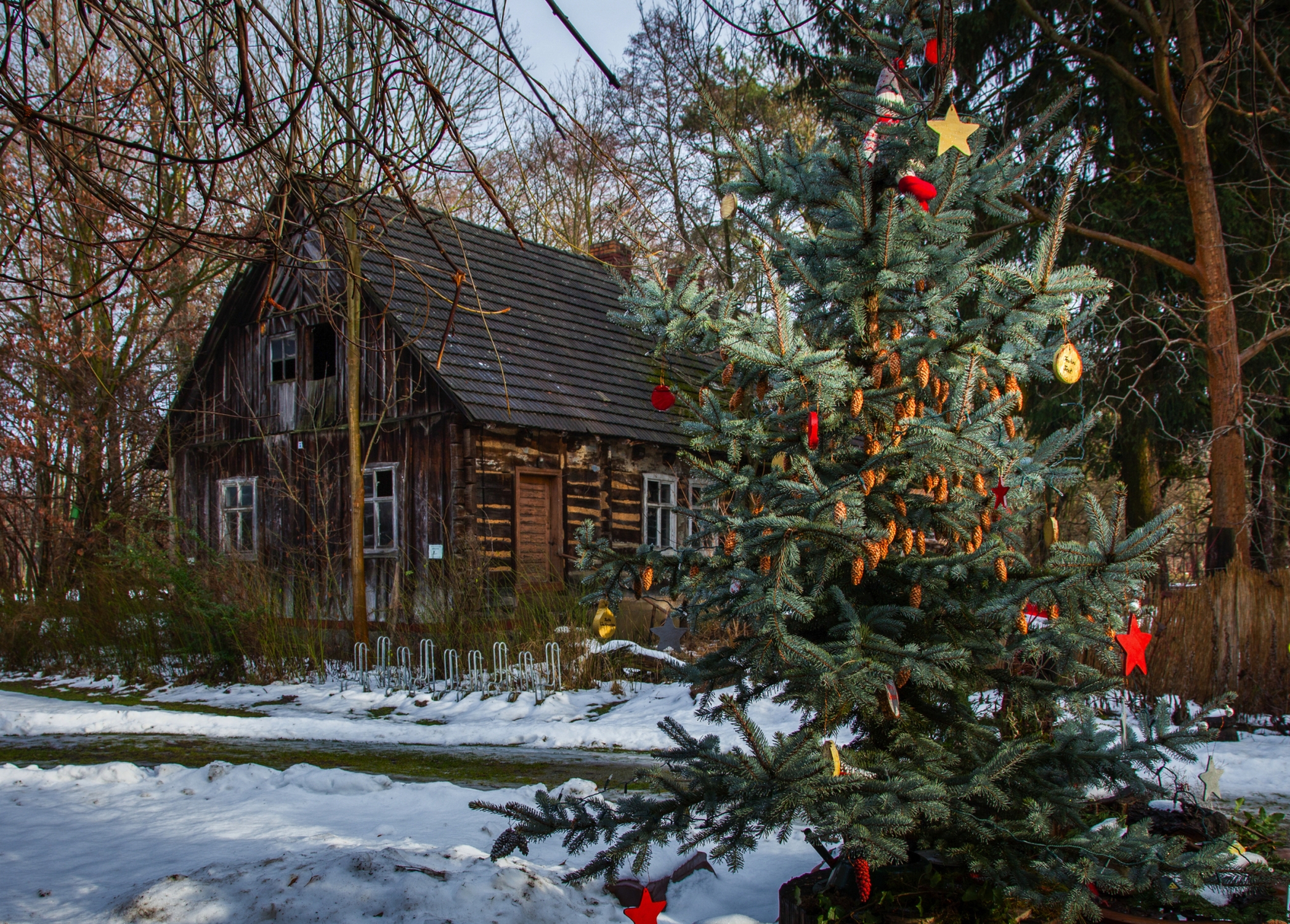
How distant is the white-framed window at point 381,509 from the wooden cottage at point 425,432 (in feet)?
0.12

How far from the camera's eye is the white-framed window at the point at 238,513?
1667cm

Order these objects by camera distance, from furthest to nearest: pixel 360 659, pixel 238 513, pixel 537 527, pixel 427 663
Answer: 1. pixel 238 513
2. pixel 537 527
3. pixel 360 659
4. pixel 427 663

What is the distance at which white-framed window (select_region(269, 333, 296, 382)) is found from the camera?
16422mm

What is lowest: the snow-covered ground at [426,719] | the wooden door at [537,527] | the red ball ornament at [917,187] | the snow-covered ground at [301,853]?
the snow-covered ground at [426,719]

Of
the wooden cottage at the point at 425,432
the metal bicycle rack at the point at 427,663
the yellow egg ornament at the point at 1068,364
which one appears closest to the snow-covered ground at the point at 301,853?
the yellow egg ornament at the point at 1068,364

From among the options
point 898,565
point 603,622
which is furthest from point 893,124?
point 603,622

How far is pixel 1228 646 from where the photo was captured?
808 centimetres

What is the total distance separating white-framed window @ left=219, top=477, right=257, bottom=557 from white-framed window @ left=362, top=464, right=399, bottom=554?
2.69m

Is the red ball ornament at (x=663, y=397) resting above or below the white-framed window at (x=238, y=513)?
above

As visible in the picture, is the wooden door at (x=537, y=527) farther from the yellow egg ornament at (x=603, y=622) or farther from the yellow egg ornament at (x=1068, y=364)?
the yellow egg ornament at (x=1068, y=364)

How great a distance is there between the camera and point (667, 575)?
3984 mm

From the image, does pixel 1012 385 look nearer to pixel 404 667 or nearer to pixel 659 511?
pixel 404 667

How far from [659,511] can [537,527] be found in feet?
10.5

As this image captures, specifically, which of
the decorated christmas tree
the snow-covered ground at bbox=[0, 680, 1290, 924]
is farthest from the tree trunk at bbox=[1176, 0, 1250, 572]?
the decorated christmas tree
